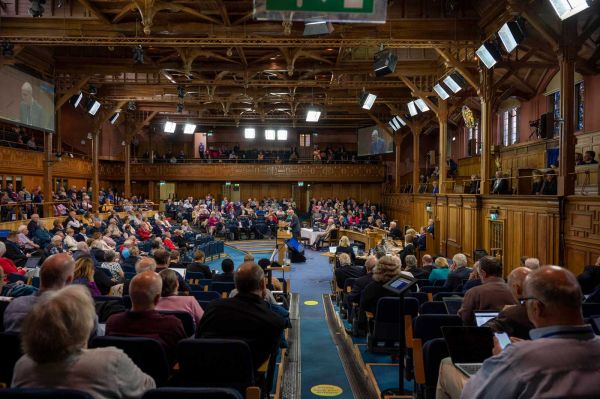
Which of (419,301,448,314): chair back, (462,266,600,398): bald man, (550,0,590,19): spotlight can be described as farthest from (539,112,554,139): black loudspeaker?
(462,266,600,398): bald man

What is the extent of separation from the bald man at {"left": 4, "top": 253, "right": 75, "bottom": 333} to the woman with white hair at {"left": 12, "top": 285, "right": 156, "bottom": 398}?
4.50 feet

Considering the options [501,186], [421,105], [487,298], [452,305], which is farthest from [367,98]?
[487,298]

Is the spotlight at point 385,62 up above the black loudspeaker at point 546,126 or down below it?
above

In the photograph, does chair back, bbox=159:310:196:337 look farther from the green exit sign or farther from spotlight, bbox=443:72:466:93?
spotlight, bbox=443:72:466:93

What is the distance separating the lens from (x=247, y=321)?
3.34m

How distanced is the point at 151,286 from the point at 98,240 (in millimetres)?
8018

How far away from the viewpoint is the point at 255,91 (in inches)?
823

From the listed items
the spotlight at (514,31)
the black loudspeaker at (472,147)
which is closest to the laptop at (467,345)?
the spotlight at (514,31)

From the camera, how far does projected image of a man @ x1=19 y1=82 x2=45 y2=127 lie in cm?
1455

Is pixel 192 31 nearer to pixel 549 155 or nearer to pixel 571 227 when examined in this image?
pixel 571 227

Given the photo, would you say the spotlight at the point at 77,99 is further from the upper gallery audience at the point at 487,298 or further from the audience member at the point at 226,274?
the upper gallery audience at the point at 487,298

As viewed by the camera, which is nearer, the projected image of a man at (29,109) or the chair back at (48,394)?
the chair back at (48,394)

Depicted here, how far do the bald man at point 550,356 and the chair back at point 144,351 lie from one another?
6.32 feet

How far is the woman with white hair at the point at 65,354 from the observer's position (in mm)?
1982
